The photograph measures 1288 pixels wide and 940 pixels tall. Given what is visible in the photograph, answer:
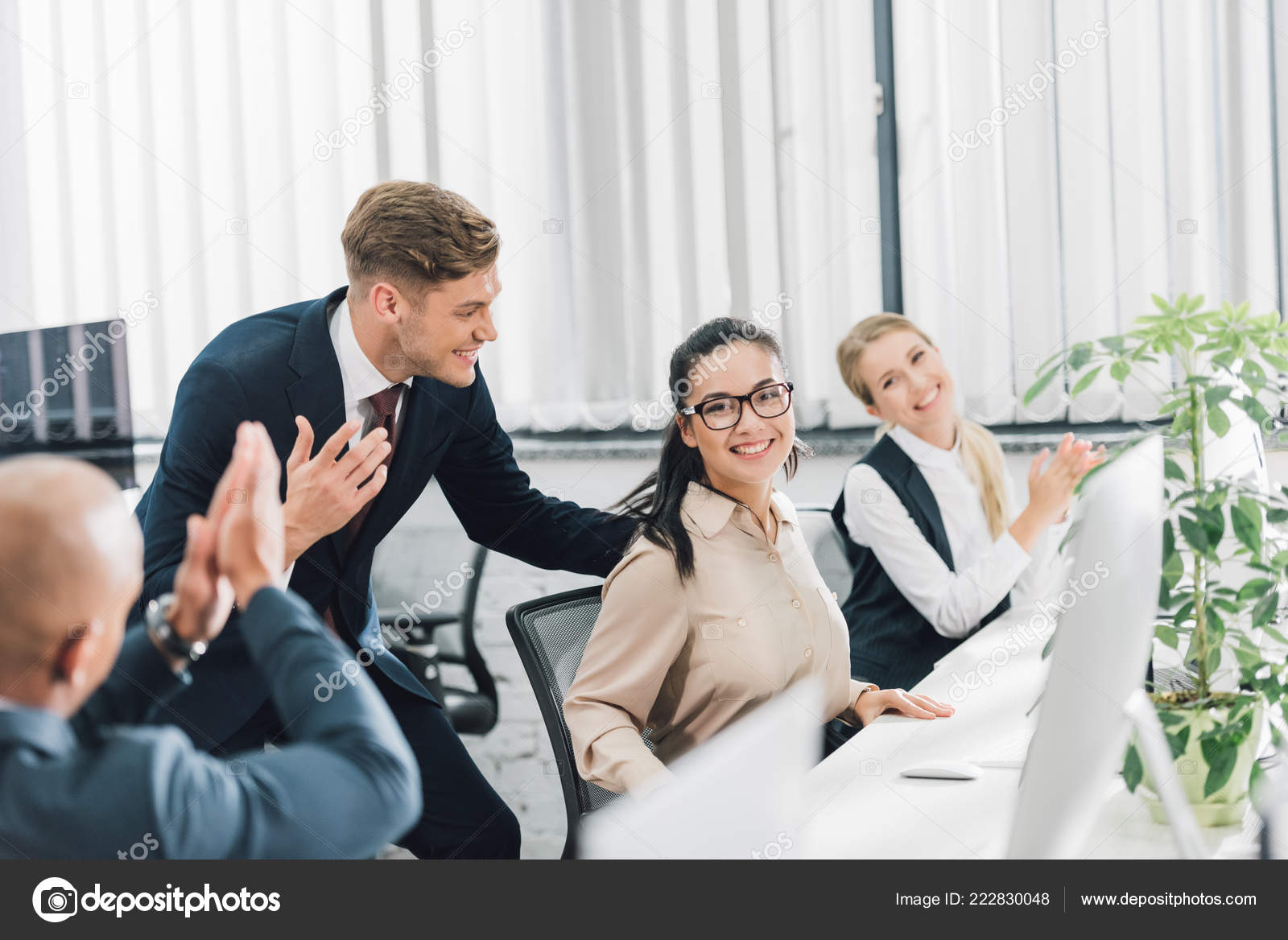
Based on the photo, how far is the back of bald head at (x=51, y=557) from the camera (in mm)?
781

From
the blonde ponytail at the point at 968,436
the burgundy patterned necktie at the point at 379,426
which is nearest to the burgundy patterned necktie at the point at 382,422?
the burgundy patterned necktie at the point at 379,426

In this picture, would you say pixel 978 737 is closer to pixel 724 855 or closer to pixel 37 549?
pixel 724 855

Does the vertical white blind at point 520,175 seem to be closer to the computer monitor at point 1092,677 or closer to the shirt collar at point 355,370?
the shirt collar at point 355,370

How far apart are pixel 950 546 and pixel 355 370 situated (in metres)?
1.04

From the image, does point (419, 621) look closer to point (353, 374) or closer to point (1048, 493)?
point (353, 374)

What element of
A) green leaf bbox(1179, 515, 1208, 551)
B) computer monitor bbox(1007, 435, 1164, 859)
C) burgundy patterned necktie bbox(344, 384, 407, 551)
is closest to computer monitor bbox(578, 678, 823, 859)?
computer monitor bbox(1007, 435, 1164, 859)

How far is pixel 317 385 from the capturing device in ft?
4.23

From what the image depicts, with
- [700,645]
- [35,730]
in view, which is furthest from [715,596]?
[35,730]

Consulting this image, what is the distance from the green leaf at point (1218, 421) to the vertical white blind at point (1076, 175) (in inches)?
44.2

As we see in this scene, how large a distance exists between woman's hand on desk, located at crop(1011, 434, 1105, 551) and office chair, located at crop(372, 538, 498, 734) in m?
0.98

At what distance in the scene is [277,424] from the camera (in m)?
1.28

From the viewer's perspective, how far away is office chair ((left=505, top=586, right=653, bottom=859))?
1177mm

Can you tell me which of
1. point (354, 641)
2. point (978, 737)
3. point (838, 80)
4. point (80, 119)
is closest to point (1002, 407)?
point (838, 80)
